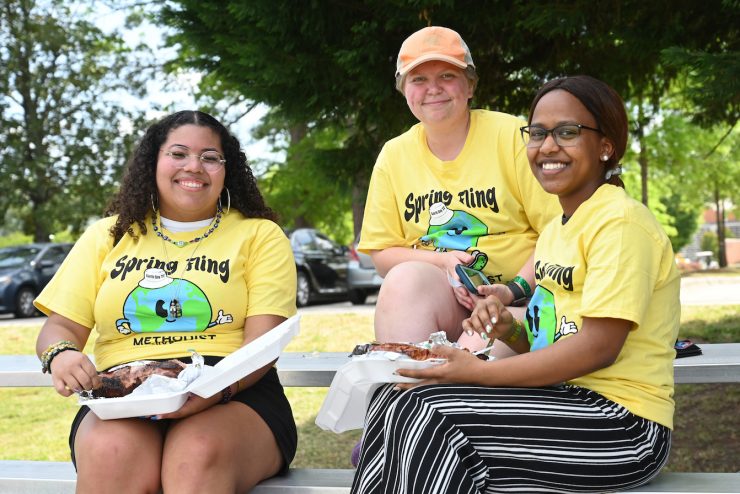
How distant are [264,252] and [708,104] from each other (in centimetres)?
364

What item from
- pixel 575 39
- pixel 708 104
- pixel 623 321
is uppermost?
pixel 575 39

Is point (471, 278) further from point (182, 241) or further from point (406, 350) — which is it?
point (182, 241)

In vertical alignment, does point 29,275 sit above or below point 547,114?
below

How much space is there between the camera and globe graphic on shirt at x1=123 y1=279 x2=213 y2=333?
265 cm

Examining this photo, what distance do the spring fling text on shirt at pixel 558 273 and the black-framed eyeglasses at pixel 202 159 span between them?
1.17 meters

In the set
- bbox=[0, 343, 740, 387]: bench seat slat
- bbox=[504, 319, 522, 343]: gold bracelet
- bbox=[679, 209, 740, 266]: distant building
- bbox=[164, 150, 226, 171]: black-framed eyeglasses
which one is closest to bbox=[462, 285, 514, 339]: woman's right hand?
bbox=[504, 319, 522, 343]: gold bracelet

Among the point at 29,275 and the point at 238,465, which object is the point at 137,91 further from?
the point at 238,465

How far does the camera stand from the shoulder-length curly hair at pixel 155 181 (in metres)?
2.81

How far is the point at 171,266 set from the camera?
271 centimetres

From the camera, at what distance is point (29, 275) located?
48.3ft

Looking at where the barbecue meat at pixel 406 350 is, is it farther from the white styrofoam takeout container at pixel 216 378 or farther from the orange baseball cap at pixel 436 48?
the orange baseball cap at pixel 436 48

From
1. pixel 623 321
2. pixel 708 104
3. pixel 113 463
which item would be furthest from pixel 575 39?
pixel 113 463

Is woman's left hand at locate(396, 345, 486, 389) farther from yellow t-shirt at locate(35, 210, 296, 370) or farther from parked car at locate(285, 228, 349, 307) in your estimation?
parked car at locate(285, 228, 349, 307)

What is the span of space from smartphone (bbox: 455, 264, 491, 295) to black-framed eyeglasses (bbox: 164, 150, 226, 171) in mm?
894
